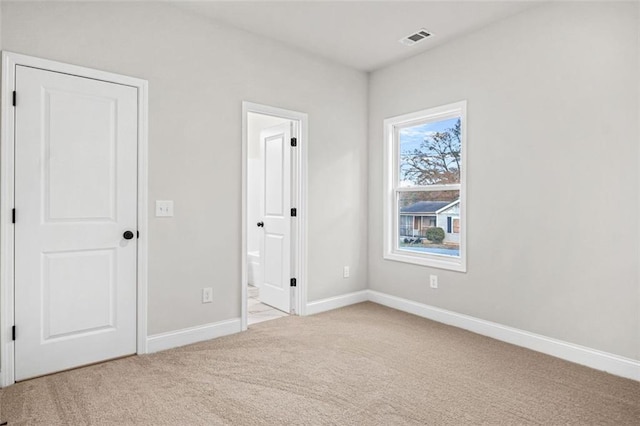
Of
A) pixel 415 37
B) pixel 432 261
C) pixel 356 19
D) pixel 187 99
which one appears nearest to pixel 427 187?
pixel 432 261

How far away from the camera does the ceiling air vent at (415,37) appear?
135 inches

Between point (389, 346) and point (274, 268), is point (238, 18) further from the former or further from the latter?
point (389, 346)

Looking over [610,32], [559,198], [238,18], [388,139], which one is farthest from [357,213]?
[610,32]

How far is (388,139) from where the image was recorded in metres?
4.30

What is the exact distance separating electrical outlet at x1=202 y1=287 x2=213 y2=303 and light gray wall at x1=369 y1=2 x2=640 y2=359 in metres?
2.17

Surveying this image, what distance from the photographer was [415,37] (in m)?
3.54

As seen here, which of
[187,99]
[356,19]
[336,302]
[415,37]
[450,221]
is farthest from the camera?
[336,302]

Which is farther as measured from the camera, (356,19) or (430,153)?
(430,153)

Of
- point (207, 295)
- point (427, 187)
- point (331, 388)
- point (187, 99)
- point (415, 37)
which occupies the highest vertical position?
point (415, 37)

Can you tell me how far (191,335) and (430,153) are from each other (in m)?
2.93

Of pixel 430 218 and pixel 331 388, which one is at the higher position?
pixel 430 218

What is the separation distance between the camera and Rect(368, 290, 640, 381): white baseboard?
8.50 feet

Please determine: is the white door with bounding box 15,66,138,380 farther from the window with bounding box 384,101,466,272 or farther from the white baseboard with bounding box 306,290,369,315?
the window with bounding box 384,101,466,272

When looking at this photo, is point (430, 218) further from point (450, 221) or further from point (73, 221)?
point (73, 221)
